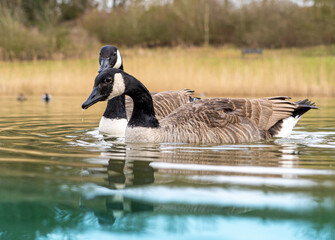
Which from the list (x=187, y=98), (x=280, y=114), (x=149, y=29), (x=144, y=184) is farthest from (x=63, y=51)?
(x=144, y=184)

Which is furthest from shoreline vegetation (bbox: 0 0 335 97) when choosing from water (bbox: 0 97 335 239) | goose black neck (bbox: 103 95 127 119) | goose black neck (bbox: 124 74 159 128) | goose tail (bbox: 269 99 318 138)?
water (bbox: 0 97 335 239)

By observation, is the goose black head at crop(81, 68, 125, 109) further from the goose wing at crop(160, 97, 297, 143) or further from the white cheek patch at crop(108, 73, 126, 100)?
the goose wing at crop(160, 97, 297, 143)

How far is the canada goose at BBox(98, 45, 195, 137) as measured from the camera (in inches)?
356

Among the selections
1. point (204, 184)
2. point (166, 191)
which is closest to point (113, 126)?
point (204, 184)

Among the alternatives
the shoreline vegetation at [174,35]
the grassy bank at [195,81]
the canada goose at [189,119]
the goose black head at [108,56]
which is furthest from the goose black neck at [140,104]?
the shoreline vegetation at [174,35]

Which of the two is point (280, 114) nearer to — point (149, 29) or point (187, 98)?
point (187, 98)

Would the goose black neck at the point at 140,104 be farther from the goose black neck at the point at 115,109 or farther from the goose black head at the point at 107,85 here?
the goose black neck at the point at 115,109

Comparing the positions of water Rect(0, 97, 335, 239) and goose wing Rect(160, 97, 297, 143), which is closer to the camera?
water Rect(0, 97, 335, 239)

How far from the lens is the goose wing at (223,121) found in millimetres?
7203

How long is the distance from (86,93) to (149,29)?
2569 cm

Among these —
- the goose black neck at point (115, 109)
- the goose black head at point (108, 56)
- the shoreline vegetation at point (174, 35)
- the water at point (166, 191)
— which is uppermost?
the shoreline vegetation at point (174, 35)

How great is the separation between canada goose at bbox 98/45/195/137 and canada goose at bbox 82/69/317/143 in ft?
5.20

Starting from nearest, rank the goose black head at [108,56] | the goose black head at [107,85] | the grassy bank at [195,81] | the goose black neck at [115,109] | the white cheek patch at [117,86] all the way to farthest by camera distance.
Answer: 1. the goose black head at [107,85]
2. the white cheek patch at [117,86]
3. the goose black neck at [115,109]
4. the goose black head at [108,56]
5. the grassy bank at [195,81]

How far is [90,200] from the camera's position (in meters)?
3.81
